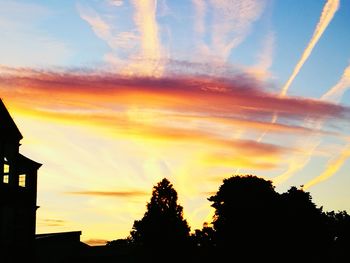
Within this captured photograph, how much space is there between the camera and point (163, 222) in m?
102

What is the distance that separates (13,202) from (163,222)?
205 ft

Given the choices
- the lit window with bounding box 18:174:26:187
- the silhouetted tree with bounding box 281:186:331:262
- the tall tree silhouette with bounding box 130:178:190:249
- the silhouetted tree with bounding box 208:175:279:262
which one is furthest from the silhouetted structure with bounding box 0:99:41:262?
the tall tree silhouette with bounding box 130:178:190:249

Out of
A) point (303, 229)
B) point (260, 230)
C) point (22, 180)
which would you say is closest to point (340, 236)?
point (303, 229)

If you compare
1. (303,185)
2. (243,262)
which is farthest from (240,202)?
(303,185)

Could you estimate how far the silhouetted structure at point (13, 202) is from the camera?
3962 cm

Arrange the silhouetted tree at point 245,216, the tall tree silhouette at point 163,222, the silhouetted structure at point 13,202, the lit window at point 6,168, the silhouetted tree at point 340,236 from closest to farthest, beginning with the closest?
1. the silhouetted structure at point 13,202
2. the lit window at point 6,168
3. the silhouetted tree at point 245,216
4. the silhouetted tree at point 340,236
5. the tall tree silhouette at point 163,222

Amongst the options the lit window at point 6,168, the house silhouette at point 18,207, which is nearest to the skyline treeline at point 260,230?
the house silhouette at point 18,207

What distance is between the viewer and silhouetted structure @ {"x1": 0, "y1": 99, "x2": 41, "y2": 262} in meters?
39.6

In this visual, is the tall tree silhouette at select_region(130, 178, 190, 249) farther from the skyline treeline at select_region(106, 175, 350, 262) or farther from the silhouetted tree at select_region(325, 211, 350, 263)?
the silhouetted tree at select_region(325, 211, 350, 263)

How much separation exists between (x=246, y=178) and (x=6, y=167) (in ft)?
167

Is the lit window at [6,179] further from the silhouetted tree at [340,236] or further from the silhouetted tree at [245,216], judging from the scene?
the silhouetted tree at [340,236]

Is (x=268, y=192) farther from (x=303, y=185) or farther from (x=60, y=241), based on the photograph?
(x=60, y=241)

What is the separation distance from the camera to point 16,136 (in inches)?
1619

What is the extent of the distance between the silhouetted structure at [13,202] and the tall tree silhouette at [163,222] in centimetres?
5519
